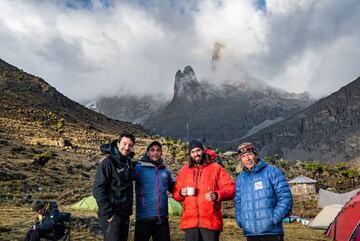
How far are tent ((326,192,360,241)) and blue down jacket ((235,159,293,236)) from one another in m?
8.47

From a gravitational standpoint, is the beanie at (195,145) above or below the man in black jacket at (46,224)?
above

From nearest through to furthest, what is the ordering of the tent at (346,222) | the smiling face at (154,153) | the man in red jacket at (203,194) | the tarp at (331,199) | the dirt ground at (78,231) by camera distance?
1. the man in red jacket at (203,194)
2. the smiling face at (154,153)
3. the dirt ground at (78,231)
4. the tent at (346,222)
5. the tarp at (331,199)

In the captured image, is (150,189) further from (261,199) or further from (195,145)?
(261,199)

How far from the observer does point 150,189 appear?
253 inches

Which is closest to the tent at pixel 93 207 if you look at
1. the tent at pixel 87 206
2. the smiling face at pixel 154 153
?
the tent at pixel 87 206

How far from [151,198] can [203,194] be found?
0.88m

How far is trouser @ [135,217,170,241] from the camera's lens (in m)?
6.36

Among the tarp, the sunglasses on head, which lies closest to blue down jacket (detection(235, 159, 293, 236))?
the sunglasses on head

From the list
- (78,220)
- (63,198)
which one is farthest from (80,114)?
(78,220)

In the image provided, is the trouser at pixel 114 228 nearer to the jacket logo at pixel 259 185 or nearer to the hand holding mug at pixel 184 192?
the hand holding mug at pixel 184 192

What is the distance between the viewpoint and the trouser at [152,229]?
20.9ft

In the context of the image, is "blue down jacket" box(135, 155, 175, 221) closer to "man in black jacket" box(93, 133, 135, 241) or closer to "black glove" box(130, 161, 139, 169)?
"black glove" box(130, 161, 139, 169)

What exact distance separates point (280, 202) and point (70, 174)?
32.8 m

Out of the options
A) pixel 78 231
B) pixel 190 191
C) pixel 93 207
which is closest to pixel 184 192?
pixel 190 191
